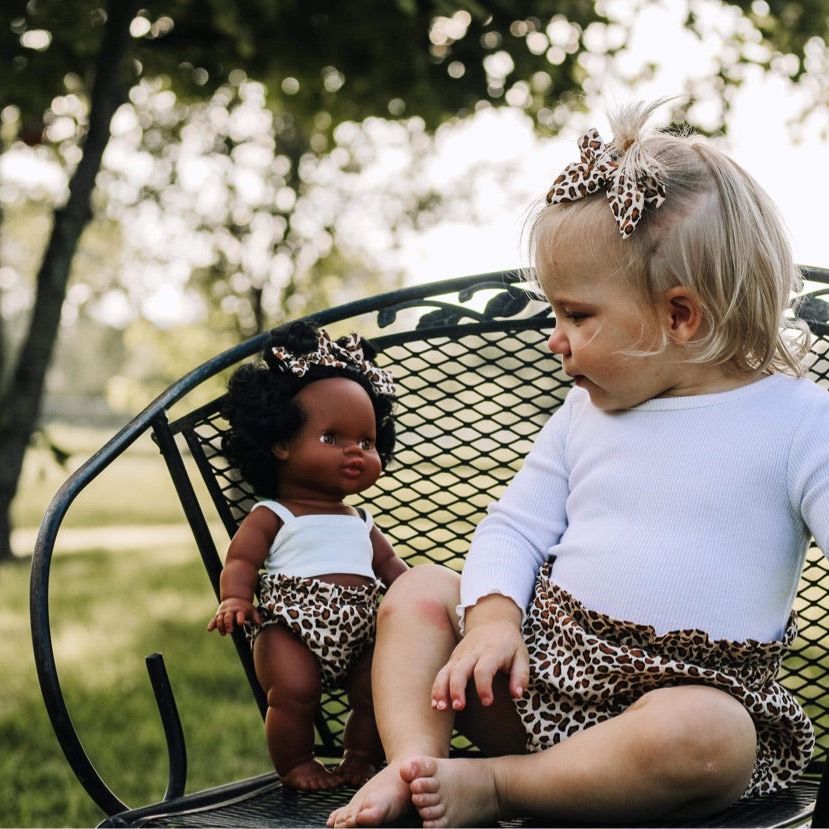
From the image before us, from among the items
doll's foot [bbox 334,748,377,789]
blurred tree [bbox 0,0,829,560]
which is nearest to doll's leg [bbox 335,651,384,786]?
doll's foot [bbox 334,748,377,789]

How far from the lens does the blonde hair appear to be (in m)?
1.28

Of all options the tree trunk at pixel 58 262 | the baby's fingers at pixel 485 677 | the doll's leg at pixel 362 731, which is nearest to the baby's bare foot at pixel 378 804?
the baby's fingers at pixel 485 677

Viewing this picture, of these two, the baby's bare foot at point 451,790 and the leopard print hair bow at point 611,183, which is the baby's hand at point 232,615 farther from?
the leopard print hair bow at point 611,183

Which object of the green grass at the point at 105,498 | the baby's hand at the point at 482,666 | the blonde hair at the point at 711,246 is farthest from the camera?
the green grass at the point at 105,498

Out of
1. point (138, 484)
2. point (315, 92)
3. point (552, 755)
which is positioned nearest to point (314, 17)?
point (315, 92)

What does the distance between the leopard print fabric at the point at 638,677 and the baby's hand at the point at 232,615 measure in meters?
0.37

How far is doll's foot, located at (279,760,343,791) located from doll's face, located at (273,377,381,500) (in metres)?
0.37

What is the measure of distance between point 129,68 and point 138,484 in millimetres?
11461

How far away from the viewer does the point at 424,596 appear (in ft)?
4.41

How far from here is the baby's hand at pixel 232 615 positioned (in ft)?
4.55

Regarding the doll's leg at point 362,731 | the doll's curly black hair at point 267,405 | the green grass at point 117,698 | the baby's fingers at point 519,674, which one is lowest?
the green grass at point 117,698

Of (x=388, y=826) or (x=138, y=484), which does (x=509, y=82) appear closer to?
(x=388, y=826)

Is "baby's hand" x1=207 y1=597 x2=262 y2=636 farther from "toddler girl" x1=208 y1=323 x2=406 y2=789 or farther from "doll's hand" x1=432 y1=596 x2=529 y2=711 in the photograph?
"doll's hand" x1=432 y1=596 x2=529 y2=711

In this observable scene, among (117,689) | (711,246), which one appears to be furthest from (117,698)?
(711,246)
